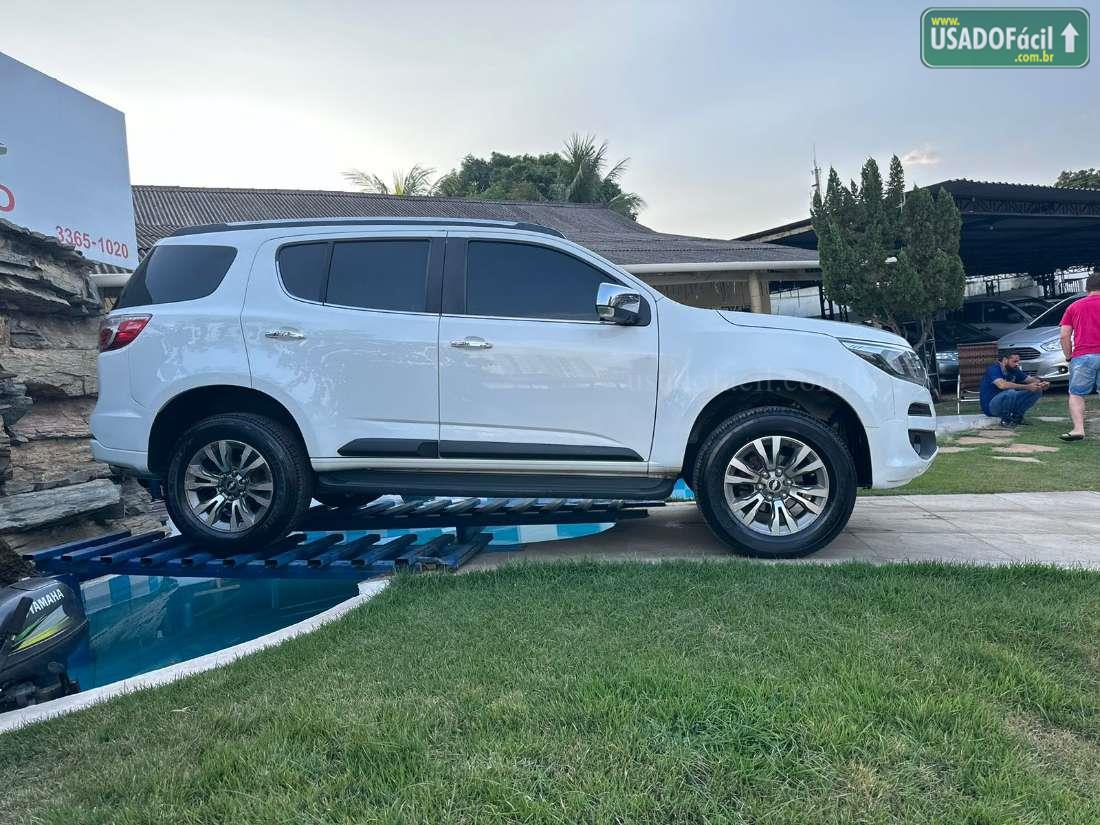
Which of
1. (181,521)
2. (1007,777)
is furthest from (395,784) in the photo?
(181,521)

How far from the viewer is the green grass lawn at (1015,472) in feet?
20.9

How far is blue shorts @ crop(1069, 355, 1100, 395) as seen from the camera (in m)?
7.94

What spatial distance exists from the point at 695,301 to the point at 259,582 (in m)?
10.4

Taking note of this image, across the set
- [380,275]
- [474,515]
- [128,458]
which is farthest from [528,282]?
[128,458]

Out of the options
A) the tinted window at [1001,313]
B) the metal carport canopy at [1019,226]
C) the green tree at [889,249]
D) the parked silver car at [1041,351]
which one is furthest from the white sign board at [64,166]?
the tinted window at [1001,313]

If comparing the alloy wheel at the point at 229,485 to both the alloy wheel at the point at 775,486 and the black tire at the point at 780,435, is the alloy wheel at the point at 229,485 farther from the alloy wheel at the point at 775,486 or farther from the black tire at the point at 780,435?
the alloy wheel at the point at 775,486

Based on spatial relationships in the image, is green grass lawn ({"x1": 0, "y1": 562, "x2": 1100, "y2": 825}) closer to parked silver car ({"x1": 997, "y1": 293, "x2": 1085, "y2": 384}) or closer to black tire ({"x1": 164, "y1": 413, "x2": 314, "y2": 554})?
black tire ({"x1": 164, "y1": 413, "x2": 314, "y2": 554})

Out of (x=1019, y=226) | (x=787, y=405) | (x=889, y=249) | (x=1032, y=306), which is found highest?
(x=1019, y=226)

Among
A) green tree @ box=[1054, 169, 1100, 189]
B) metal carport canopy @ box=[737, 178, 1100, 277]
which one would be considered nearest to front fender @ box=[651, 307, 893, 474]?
metal carport canopy @ box=[737, 178, 1100, 277]

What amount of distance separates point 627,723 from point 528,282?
2.78 meters

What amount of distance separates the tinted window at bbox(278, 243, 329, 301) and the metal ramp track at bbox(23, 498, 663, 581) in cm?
158

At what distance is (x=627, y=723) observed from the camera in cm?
202

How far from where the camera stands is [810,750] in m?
1.87

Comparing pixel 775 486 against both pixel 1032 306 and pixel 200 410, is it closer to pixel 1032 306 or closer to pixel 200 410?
pixel 200 410
